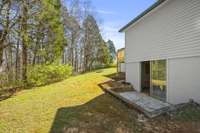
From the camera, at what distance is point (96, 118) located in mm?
8117

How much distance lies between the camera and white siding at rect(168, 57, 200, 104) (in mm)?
8039

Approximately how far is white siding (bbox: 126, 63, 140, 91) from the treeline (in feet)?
22.8

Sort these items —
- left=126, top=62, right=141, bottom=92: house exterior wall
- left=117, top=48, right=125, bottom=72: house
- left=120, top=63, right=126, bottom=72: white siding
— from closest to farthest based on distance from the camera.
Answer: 1. left=126, top=62, right=141, bottom=92: house exterior wall
2. left=120, top=63, right=126, bottom=72: white siding
3. left=117, top=48, right=125, bottom=72: house

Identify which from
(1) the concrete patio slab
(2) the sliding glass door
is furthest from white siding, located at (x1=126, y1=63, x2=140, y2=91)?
(1) the concrete patio slab

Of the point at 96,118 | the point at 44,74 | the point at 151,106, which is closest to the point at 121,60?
the point at 44,74

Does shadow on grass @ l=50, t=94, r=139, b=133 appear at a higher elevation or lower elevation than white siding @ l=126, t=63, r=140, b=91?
lower

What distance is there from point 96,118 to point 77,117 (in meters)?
0.73

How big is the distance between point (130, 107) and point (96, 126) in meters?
2.90

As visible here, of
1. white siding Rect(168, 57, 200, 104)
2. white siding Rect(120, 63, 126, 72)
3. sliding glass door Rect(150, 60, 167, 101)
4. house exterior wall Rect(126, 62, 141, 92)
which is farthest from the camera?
white siding Rect(120, 63, 126, 72)

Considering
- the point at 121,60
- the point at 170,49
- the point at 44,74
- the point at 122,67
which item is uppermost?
the point at 170,49

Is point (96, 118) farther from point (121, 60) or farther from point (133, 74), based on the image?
point (121, 60)

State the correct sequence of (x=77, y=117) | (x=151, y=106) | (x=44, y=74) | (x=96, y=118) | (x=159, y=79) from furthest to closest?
(x=44, y=74), (x=159, y=79), (x=151, y=106), (x=77, y=117), (x=96, y=118)

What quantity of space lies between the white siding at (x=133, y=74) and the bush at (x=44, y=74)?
6.94 m

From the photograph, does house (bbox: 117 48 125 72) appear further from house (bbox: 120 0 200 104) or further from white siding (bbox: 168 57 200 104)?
white siding (bbox: 168 57 200 104)
